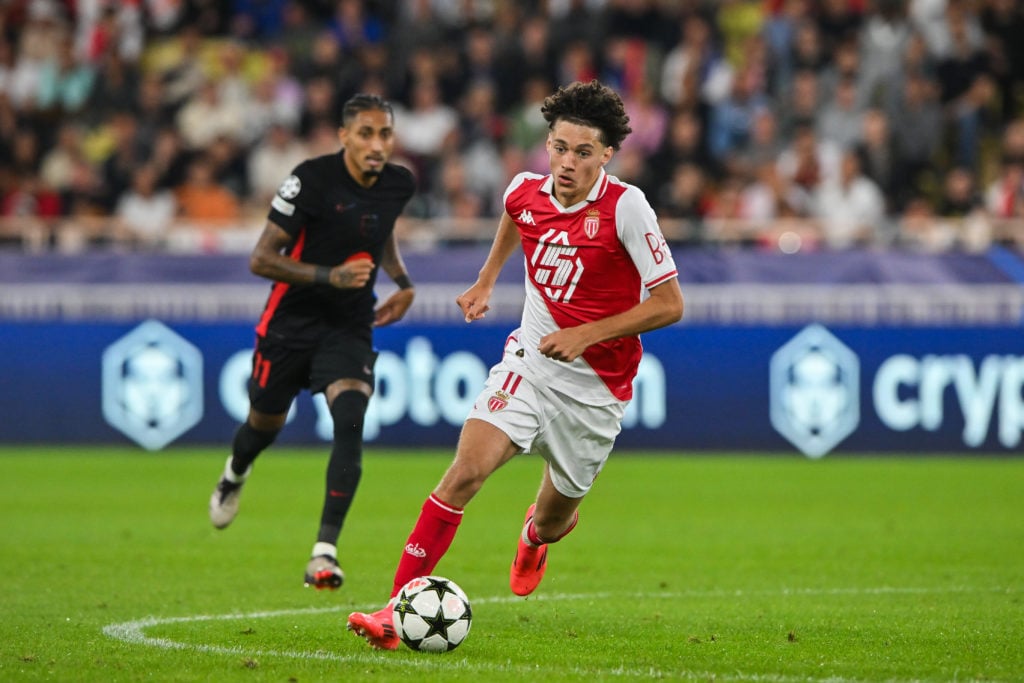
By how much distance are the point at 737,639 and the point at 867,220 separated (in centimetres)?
1046

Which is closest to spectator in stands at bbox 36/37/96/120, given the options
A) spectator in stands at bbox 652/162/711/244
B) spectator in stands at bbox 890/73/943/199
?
spectator in stands at bbox 652/162/711/244

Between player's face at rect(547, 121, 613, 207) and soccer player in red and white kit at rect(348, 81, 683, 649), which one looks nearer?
soccer player in red and white kit at rect(348, 81, 683, 649)

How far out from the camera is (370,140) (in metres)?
8.87

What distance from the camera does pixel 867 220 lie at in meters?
16.7

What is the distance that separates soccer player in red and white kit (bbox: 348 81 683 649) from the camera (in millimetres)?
6723

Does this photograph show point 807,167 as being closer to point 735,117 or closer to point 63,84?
point 735,117

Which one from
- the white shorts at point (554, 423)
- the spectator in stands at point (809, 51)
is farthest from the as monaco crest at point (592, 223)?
the spectator in stands at point (809, 51)

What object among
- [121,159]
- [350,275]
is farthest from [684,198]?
[350,275]

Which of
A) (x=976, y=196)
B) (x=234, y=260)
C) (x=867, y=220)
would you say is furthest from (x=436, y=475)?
(x=976, y=196)

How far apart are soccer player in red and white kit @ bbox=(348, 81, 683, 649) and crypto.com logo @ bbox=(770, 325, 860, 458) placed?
8.47 m

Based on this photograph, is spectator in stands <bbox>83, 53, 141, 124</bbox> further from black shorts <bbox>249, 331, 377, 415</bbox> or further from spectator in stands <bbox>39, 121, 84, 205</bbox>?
black shorts <bbox>249, 331, 377, 415</bbox>

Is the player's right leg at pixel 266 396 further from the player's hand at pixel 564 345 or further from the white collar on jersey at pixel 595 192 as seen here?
the player's hand at pixel 564 345

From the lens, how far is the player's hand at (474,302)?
7172 millimetres

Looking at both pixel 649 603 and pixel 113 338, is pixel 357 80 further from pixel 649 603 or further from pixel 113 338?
pixel 649 603
